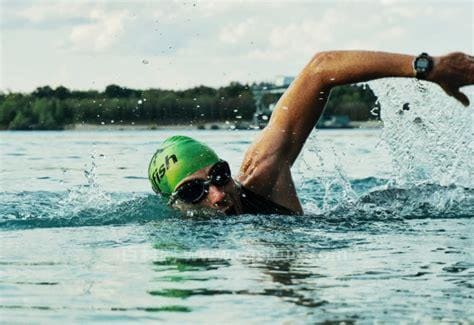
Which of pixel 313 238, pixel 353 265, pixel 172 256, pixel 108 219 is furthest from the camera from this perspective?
pixel 108 219

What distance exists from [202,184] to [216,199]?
0.46 feet

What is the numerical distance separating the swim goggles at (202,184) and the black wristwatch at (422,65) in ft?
4.93

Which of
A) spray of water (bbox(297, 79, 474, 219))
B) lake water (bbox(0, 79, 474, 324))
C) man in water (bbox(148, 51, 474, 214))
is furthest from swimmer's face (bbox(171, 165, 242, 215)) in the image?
spray of water (bbox(297, 79, 474, 219))

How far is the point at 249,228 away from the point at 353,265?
4.54ft

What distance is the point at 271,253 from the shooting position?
6242 mm

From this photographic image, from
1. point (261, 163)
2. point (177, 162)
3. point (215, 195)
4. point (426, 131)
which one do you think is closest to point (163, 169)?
point (177, 162)

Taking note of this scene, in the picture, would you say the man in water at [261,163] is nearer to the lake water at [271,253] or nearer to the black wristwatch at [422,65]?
the lake water at [271,253]

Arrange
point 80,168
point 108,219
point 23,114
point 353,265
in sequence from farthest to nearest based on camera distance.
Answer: point 23,114 < point 80,168 < point 108,219 < point 353,265

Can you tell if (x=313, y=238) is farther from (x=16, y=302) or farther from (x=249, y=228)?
(x=16, y=302)

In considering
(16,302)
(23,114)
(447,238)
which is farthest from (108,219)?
(23,114)

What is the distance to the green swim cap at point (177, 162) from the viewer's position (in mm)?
7660

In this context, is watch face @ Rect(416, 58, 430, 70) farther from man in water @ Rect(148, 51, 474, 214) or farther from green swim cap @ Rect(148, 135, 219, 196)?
green swim cap @ Rect(148, 135, 219, 196)

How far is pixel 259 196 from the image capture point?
765 cm

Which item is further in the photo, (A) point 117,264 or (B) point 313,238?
(B) point 313,238
